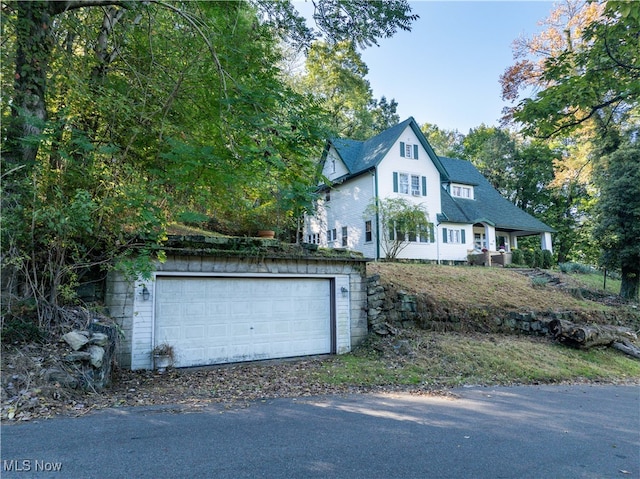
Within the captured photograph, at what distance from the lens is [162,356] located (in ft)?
23.7

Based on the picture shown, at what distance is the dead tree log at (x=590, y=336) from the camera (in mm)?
10109

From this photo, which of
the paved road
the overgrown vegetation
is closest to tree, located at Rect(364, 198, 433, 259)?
the overgrown vegetation

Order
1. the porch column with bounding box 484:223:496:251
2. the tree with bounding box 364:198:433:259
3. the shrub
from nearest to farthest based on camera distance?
the tree with bounding box 364:198:433:259
the shrub
the porch column with bounding box 484:223:496:251

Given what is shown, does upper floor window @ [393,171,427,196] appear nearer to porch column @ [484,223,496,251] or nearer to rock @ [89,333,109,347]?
porch column @ [484,223,496,251]

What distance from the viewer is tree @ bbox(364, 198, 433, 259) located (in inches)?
727

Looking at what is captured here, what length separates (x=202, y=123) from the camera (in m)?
7.53

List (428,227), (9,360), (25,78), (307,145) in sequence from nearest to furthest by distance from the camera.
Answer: (9,360)
(25,78)
(307,145)
(428,227)

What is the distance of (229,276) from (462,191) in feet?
66.1

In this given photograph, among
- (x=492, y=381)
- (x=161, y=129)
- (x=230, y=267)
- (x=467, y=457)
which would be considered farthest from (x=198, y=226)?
(x=467, y=457)

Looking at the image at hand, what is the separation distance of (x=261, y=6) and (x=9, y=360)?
7.66 meters

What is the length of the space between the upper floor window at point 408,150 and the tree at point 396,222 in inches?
112

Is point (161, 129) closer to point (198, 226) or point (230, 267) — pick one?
point (230, 267)

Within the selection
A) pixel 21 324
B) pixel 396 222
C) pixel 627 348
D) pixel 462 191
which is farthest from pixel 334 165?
pixel 21 324

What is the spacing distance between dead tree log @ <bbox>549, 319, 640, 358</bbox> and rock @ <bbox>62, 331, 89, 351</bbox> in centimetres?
1123
